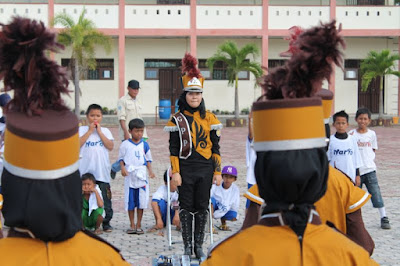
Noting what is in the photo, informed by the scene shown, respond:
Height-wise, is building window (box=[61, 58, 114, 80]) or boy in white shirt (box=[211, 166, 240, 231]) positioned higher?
building window (box=[61, 58, 114, 80])

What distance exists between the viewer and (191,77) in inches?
264

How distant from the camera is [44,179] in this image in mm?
2652

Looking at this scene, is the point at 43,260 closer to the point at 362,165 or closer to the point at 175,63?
the point at 362,165

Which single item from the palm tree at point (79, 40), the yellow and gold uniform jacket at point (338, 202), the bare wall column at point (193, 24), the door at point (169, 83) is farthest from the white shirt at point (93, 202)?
the door at point (169, 83)

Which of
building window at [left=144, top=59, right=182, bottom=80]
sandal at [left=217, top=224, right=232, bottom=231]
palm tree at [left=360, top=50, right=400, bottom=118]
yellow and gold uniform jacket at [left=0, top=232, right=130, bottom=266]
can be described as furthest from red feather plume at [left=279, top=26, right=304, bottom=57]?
building window at [left=144, top=59, right=182, bottom=80]

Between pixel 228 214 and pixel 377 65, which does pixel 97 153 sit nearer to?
pixel 228 214

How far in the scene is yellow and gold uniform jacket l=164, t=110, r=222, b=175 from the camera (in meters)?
6.52

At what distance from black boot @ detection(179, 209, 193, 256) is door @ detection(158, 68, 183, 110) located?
80.9 ft

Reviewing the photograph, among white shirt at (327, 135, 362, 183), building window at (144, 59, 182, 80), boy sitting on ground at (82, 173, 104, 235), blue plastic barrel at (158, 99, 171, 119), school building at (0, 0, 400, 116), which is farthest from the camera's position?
building window at (144, 59, 182, 80)

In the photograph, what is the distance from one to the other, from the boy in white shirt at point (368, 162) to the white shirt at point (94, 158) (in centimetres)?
326

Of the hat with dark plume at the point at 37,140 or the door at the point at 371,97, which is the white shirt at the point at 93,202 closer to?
the hat with dark plume at the point at 37,140

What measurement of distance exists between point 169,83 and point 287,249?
95.2ft

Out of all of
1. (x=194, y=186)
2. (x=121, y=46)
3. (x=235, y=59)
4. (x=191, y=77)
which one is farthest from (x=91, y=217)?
(x=121, y=46)

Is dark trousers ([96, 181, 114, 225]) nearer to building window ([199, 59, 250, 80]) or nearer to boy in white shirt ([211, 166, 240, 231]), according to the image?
boy in white shirt ([211, 166, 240, 231])
